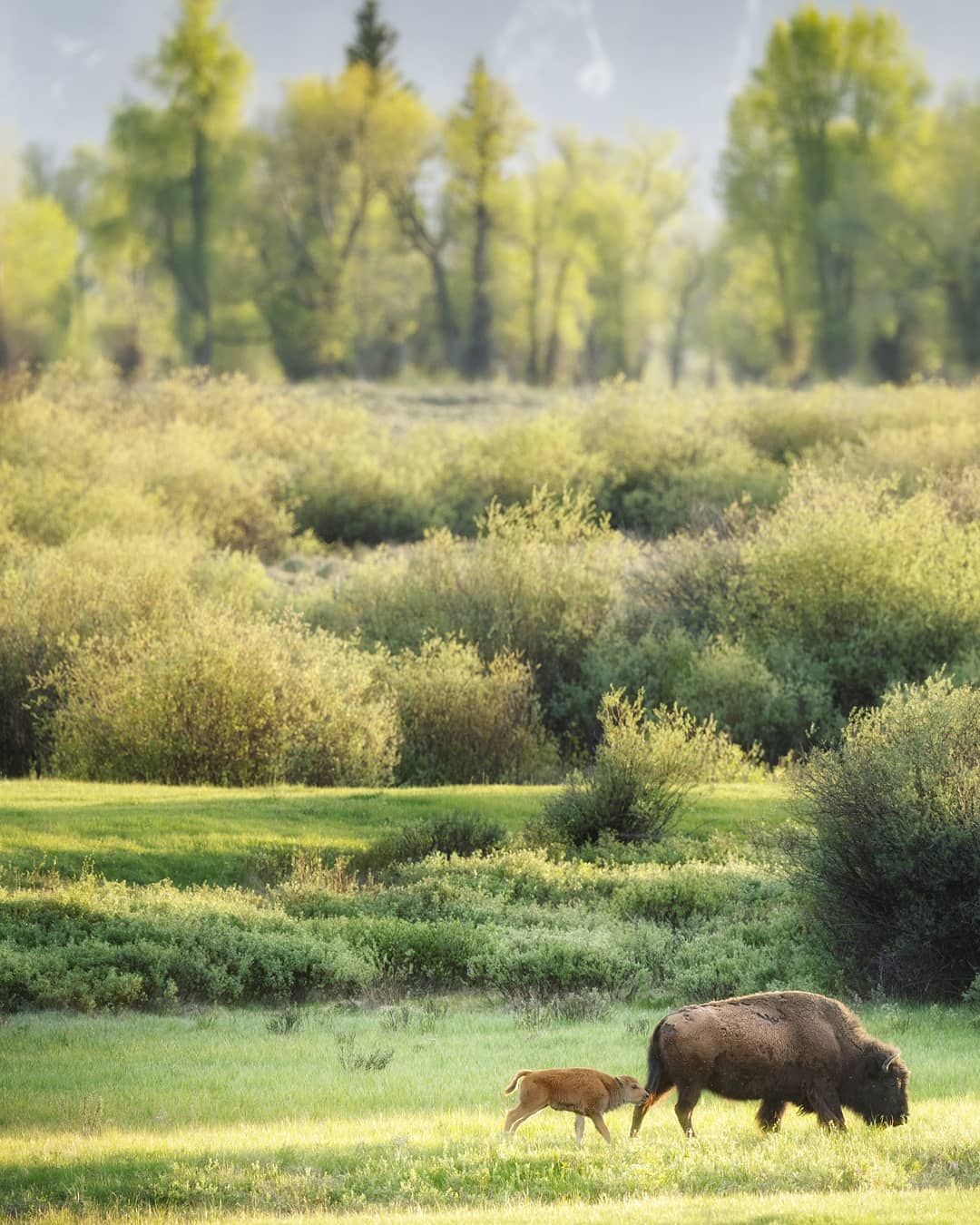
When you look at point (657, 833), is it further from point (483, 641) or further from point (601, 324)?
point (601, 324)

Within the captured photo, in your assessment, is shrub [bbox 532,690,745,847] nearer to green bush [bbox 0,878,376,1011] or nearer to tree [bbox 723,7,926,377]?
green bush [bbox 0,878,376,1011]

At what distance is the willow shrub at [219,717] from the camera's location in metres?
30.2

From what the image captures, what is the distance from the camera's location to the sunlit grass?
9.37m

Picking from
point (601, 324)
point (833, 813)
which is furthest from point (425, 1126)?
point (601, 324)

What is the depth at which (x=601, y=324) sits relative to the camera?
87.8 m

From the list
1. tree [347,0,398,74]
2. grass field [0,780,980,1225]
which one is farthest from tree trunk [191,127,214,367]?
grass field [0,780,980,1225]

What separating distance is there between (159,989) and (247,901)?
11.2 ft

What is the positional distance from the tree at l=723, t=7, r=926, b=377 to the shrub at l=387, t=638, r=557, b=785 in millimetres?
42222

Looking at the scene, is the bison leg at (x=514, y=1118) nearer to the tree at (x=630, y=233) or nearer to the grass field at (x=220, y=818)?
the grass field at (x=220, y=818)

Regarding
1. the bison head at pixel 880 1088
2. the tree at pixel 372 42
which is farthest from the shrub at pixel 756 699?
the tree at pixel 372 42

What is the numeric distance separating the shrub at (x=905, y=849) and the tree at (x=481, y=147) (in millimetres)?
56045

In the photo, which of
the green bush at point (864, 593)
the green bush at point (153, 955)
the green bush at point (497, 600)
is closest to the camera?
the green bush at point (153, 955)

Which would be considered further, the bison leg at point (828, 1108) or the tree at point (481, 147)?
the tree at point (481, 147)

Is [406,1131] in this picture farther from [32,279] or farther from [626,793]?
[32,279]
